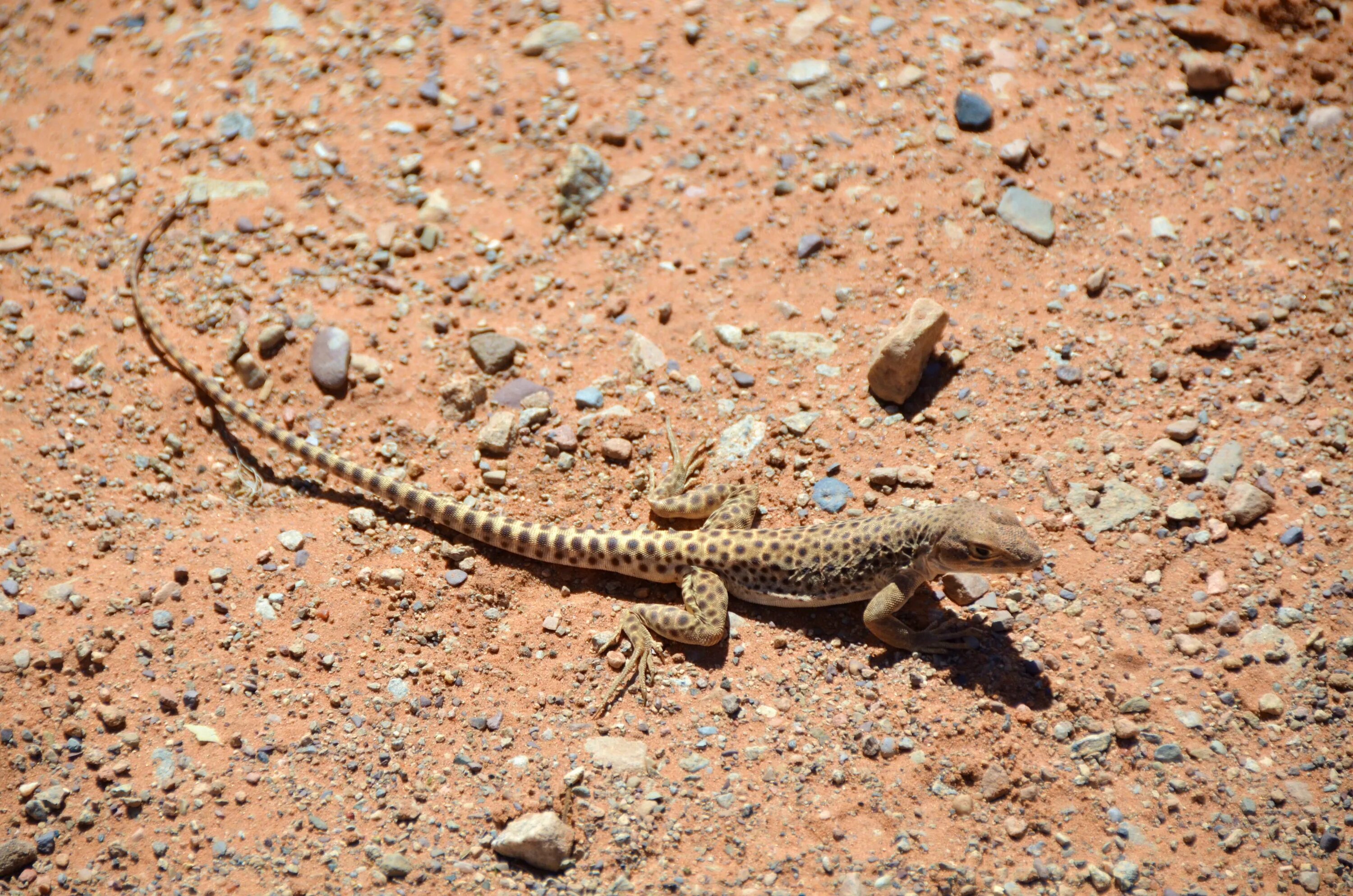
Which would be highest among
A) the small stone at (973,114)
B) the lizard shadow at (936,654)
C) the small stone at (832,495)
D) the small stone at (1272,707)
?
the small stone at (973,114)

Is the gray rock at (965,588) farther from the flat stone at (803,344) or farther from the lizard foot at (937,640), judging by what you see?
the flat stone at (803,344)

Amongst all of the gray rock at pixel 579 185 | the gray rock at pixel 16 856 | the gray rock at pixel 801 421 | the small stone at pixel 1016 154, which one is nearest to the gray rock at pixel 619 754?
the gray rock at pixel 801 421

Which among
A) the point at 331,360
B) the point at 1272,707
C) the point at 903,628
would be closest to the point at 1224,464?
the point at 1272,707

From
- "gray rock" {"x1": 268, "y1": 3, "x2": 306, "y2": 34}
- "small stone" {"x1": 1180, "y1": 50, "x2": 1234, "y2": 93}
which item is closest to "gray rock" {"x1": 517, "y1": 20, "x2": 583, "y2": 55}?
"gray rock" {"x1": 268, "y1": 3, "x2": 306, "y2": 34}

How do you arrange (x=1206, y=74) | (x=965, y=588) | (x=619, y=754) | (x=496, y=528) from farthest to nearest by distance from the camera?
(x=1206, y=74), (x=496, y=528), (x=965, y=588), (x=619, y=754)

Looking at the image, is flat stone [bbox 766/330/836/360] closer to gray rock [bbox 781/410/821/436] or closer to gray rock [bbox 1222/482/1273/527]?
gray rock [bbox 781/410/821/436]

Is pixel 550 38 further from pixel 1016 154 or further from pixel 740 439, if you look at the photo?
pixel 740 439
